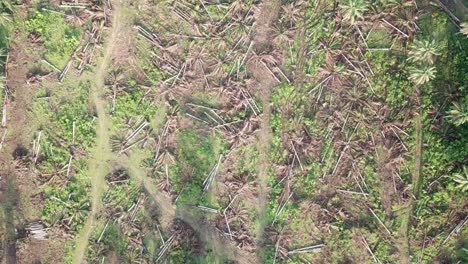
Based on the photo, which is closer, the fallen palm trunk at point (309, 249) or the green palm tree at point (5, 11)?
the fallen palm trunk at point (309, 249)

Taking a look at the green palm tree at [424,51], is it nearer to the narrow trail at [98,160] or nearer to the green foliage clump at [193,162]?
the green foliage clump at [193,162]

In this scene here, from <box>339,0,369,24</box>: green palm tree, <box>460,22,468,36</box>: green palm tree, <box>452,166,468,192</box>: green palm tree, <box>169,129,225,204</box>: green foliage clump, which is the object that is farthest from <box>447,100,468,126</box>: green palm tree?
<box>169,129,225,204</box>: green foliage clump

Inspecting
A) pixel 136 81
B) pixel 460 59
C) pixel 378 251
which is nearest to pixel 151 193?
pixel 136 81

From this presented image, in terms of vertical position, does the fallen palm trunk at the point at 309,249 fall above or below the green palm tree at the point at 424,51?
below

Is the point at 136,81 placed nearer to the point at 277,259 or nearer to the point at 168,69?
the point at 168,69

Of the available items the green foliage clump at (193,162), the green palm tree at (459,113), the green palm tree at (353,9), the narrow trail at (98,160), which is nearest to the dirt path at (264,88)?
the green foliage clump at (193,162)

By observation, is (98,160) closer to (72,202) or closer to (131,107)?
(72,202)

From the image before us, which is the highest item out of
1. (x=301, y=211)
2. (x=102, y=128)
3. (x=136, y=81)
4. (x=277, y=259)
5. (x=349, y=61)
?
(x=349, y=61)

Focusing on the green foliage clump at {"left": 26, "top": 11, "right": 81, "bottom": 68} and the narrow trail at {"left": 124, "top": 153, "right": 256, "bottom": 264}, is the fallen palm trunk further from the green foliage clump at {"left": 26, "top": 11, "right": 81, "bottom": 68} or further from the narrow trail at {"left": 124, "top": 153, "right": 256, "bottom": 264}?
the green foliage clump at {"left": 26, "top": 11, "right": 81, "bottom": 68}
